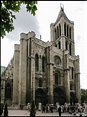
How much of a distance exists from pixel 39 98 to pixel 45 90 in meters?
2.08

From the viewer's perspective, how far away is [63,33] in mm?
47250

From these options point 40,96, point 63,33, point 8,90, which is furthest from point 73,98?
point 63,33

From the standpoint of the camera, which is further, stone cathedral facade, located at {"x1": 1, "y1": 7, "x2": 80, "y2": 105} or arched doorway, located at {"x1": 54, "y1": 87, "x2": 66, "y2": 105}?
arched doorway, located at {"x1": 54, "y1": 87, "x2": 66, "y2": 105}

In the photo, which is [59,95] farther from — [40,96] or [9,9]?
[9,9]

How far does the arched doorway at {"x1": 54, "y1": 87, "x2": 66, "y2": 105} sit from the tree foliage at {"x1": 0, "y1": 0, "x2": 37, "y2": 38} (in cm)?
3415

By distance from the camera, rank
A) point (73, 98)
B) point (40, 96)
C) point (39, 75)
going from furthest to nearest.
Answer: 1. point (73, 98)
2. point (39, 75)
3. point (40, 96)

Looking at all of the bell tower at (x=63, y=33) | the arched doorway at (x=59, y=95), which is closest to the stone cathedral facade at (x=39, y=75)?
the arched doorway at (x=59, y=95)

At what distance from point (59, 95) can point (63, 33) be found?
54.9ft

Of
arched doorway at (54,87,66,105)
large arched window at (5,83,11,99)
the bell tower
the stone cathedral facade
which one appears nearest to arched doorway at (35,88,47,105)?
the stone cathedral facade

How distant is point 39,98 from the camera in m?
34.8

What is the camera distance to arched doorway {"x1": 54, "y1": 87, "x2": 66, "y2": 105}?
38603 mm

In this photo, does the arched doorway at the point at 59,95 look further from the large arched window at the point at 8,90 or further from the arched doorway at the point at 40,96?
the large arched window at the point at 8,90

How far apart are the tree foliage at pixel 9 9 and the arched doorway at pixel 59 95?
34.1 metres

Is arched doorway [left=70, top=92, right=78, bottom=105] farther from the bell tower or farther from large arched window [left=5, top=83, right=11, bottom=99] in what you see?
large arched window [left=5, top=83, right=11, bottom=99]
